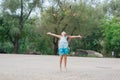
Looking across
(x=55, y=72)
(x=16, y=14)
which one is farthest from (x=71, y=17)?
(x=55, y=72)

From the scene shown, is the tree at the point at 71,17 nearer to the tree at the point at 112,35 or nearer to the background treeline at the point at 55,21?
the background treeline at the point at 55,21

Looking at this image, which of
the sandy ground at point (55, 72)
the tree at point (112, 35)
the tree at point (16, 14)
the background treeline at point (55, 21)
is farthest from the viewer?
the tree at point (16, 14)

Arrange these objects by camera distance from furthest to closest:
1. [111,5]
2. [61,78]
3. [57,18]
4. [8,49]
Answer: [111,5] < [8,49] < [57,18] < [61,78]

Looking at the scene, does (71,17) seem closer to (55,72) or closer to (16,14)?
(16,14)

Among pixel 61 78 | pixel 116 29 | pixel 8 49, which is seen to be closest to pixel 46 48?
pixel 8 49

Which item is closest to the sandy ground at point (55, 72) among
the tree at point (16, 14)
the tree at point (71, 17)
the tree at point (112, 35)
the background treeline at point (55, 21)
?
the tree at point (112, 35)

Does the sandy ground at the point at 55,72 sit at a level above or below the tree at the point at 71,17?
below

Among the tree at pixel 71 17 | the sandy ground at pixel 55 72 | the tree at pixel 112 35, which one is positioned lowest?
the sandy ground at pixel 55 72

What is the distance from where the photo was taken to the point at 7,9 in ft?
138

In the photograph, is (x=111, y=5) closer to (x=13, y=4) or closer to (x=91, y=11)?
(x=91, y=11)

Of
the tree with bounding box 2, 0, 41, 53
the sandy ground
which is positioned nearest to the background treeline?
the tree with bounding box 2, 0, 41, 53

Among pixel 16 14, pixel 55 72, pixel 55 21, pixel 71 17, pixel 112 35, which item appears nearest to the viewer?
pixel 55 72

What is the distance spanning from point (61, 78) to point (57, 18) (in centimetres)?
3105

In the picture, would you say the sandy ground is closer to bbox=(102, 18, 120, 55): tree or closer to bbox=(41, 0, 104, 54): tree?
bbox=(102, 18, 120, 55): tree
